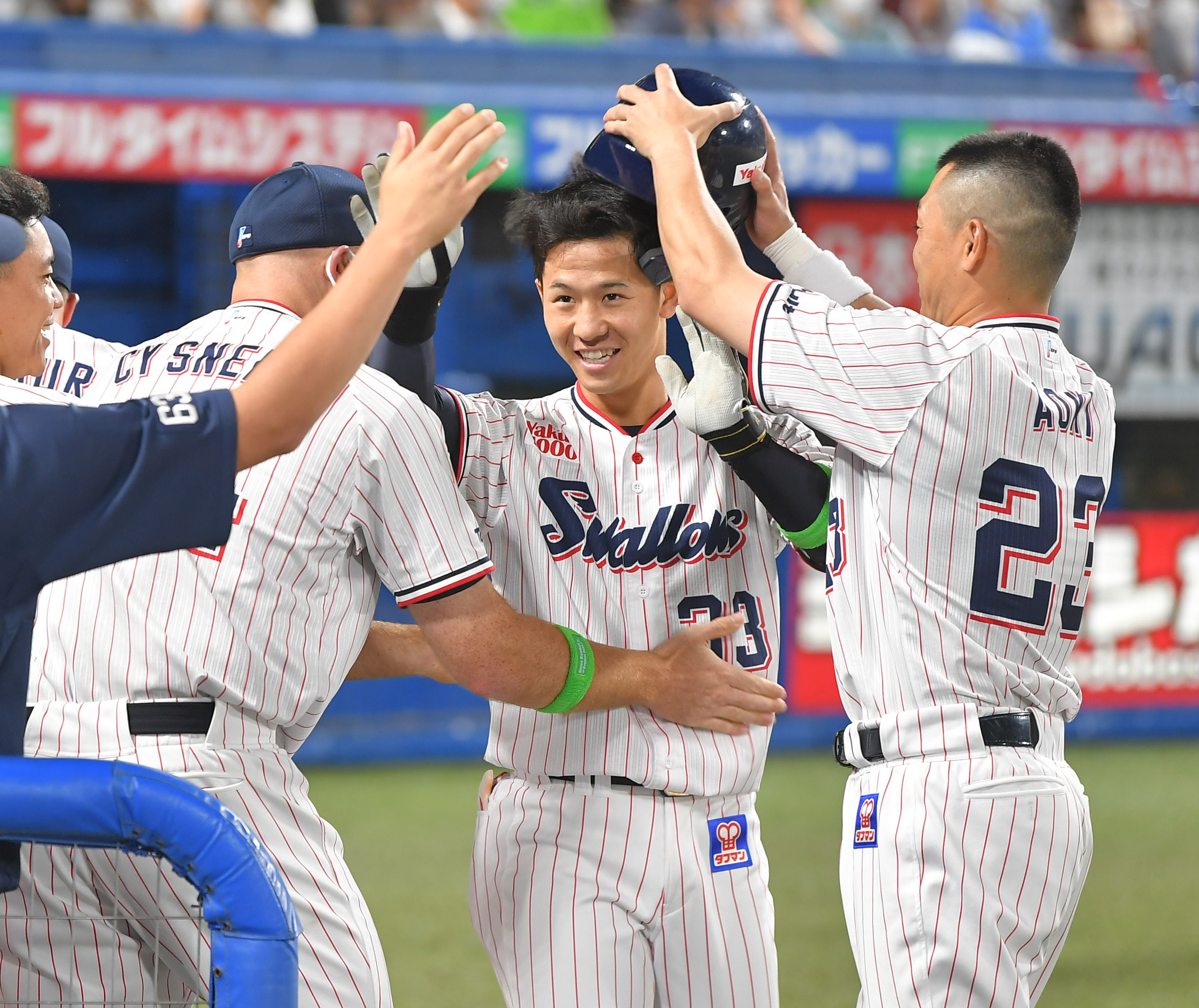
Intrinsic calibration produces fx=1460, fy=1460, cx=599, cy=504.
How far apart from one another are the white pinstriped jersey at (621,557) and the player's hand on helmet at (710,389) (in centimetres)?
22

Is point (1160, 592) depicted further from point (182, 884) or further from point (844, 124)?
point (182, 884)

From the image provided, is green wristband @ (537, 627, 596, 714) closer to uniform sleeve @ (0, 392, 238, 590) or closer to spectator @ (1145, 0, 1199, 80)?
uniform sleeve @ (0, 392, 238, 590)

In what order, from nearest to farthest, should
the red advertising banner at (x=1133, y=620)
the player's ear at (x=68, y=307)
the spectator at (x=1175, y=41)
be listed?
the player's ear at (x=68, y=307) < the red advertising banner at (x=1133, y=620) < the spectator at (x=1175, y=41)

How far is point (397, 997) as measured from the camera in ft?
15.2

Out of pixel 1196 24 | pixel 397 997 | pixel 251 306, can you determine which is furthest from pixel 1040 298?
pixel 1196 24

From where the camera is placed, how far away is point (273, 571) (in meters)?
2.38

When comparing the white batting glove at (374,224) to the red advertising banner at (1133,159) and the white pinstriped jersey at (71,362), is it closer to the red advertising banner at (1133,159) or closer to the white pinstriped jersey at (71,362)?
the white pinstriped jersey at (71,362)

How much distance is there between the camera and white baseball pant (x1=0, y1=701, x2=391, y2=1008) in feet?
7.36

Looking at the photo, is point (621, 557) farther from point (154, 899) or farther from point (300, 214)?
point (154, 899)

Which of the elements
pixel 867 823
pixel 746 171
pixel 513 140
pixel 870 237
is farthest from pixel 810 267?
pixel 870 237

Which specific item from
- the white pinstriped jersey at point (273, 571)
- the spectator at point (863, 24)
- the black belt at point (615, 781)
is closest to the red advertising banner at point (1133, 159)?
the spectator at point (863, 24)

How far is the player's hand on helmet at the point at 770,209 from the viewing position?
286 cm

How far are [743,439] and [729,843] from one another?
0.78 meters

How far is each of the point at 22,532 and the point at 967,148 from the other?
175 cm
